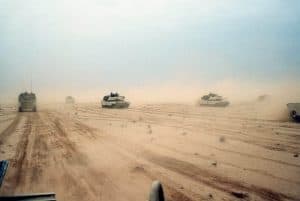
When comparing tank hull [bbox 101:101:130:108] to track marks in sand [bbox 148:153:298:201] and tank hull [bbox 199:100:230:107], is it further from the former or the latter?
track marks in sand [bbox 148:153:298:201]

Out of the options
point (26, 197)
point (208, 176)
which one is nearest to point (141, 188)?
point (208, 176)

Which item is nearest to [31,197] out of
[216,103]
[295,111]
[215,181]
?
[215,181]

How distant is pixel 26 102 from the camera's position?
2795 cm

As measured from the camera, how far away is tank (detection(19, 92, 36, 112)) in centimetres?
2775

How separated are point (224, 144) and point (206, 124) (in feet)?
14.4

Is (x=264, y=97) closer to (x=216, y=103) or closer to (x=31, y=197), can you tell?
(x=216, y=103)

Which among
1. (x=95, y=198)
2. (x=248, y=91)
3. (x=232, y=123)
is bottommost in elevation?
(x=95, y=198)

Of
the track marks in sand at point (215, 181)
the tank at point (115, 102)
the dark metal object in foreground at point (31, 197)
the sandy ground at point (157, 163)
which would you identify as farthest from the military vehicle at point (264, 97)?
the dark metal object in foreground at point (31, 197)

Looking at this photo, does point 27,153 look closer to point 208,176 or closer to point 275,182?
point 208,176

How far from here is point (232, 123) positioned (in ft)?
49.5

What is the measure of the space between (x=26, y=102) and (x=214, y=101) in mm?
15860

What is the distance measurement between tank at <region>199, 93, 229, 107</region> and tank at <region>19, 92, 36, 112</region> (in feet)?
47.1

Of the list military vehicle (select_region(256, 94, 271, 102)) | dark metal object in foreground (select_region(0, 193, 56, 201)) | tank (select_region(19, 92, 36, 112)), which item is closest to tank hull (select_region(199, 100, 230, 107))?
military vehicle (select_region(256, 94, 271, 102))

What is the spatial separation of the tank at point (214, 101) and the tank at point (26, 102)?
565 inches
